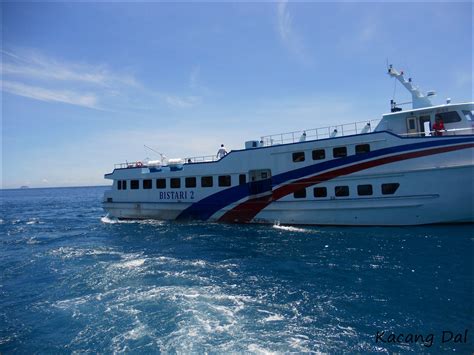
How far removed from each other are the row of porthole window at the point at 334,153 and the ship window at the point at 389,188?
239cm

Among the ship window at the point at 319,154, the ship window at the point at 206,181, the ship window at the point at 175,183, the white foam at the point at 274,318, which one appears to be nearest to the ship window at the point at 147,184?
the ship window at the point at 175,183

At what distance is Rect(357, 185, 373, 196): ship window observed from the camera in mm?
17119

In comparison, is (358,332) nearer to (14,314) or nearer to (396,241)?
(396,241)

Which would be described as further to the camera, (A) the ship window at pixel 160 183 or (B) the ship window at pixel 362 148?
(A) the ship window at pixel 160 183

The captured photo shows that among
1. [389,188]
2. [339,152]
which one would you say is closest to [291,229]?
[339,152]

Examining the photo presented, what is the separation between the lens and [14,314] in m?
8.92

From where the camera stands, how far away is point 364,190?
17266 millimetres

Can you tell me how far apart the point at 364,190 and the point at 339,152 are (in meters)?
2.81

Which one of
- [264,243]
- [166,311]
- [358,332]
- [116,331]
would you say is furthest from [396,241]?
[116,331]

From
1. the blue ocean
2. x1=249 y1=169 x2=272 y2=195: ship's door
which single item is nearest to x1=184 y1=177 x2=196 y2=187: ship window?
x1=249 y1=169 x2=272 y2=195: ship's door

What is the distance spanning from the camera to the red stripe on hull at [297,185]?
1591 centimetres

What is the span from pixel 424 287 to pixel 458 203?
9.01 meters

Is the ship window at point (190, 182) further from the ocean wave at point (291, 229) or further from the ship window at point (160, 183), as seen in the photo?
the ocean wave at point (291, 229)

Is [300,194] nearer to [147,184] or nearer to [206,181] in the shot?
[206,181]
